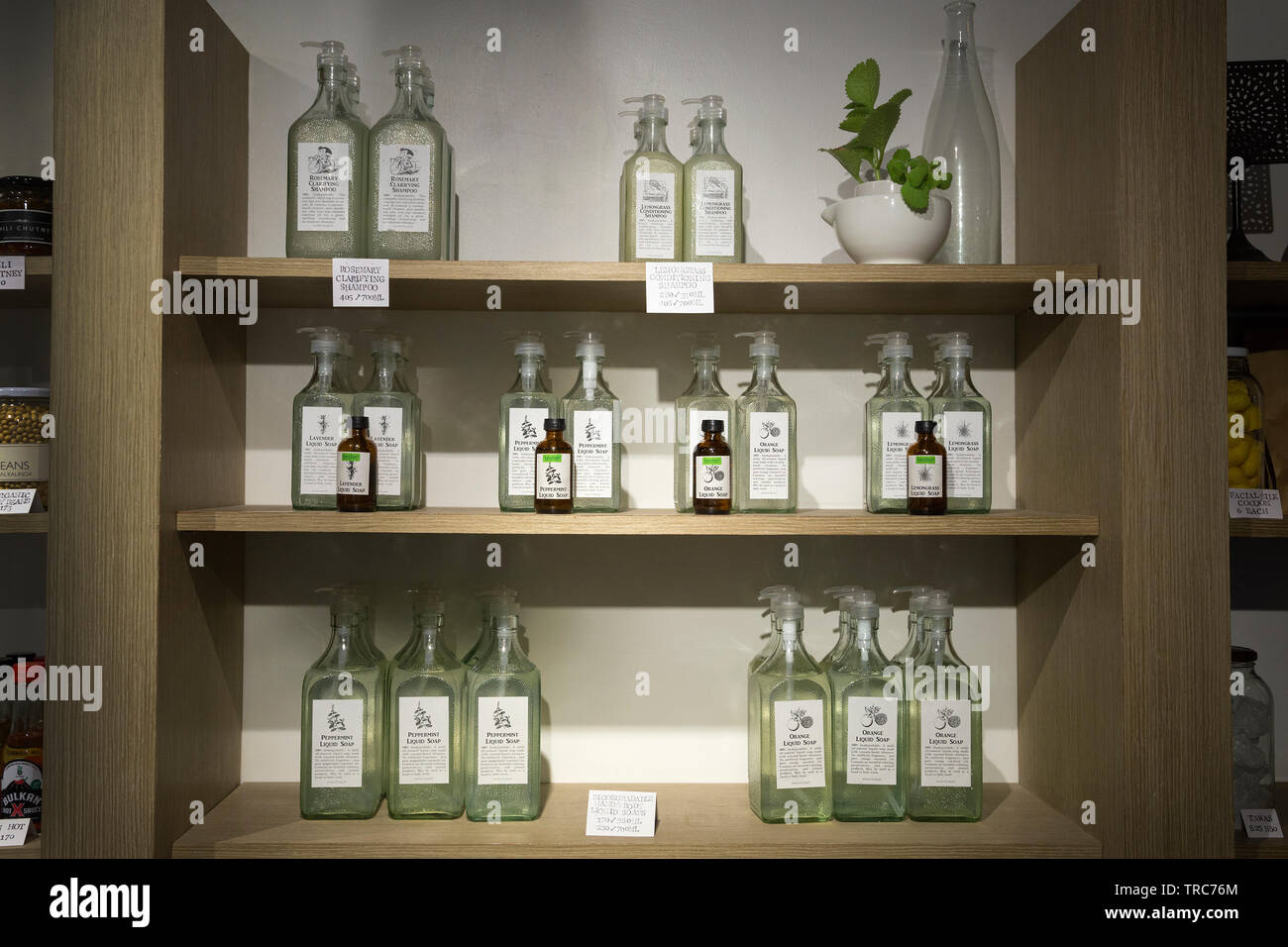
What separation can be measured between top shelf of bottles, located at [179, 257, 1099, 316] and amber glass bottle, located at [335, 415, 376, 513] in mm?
242

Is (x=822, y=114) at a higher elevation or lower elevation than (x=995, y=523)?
higher

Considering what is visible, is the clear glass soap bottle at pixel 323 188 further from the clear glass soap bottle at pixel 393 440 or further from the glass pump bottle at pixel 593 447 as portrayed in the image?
the glass pump bottle at pixel 593 447

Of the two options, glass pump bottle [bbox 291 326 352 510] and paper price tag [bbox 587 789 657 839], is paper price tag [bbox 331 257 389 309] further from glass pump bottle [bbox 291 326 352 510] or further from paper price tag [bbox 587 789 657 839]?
paper price tag [bbox 587 789 657 839]

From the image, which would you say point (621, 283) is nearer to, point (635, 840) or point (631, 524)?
point (631, 524)

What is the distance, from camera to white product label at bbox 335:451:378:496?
4.49 ft

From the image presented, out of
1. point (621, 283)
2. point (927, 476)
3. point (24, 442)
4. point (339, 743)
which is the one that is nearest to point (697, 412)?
point (621, 283)

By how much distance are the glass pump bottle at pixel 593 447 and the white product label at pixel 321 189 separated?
17.3 inches

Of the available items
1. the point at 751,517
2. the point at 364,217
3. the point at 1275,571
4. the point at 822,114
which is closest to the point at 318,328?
the point at 364,217

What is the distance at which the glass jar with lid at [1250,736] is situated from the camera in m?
1.45

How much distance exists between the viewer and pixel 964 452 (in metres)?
1.42

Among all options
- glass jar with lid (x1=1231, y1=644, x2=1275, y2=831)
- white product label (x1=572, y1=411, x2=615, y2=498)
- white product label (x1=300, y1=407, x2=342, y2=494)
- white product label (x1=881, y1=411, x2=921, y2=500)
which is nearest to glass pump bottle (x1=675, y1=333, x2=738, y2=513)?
white product label (x1=572, y1=411, x2=615, y2=498)

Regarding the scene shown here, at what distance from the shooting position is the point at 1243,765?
1.46m
